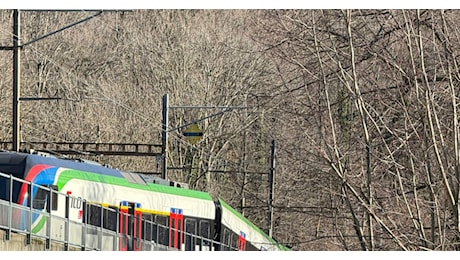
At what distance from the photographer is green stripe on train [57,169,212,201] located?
21625mm

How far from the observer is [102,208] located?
21.1 metres

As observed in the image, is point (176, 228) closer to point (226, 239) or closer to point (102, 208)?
point (226, 239)

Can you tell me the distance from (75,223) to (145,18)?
3688 centimetres

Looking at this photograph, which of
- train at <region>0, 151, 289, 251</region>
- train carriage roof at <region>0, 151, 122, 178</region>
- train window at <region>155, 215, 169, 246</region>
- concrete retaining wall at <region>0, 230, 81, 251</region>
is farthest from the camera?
train window at <region>155, 215, 169, 246</region>

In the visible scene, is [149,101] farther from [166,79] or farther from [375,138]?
[375,138]

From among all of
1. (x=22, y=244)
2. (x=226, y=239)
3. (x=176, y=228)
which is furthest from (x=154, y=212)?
(x=22, y=244)

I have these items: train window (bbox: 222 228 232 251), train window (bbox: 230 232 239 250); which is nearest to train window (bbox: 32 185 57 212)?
Answer: train window (bbox: 222 228 232 251)

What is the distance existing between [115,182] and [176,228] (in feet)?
8.78

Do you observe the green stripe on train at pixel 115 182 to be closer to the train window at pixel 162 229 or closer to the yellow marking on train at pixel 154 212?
the yellow marking on train at pixel 154 212

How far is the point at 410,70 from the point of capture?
1181 cm

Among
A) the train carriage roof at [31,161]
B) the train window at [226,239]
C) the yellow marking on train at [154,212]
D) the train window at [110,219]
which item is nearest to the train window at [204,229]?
the train window at [226,239]

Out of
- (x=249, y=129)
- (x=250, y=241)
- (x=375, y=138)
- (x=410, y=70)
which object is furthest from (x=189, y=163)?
(x=410, y=70)

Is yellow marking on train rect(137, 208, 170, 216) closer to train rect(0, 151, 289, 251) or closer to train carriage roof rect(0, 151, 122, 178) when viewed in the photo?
train rect(0, 151, 289, 251)

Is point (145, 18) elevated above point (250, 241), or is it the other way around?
point (145, 18)
